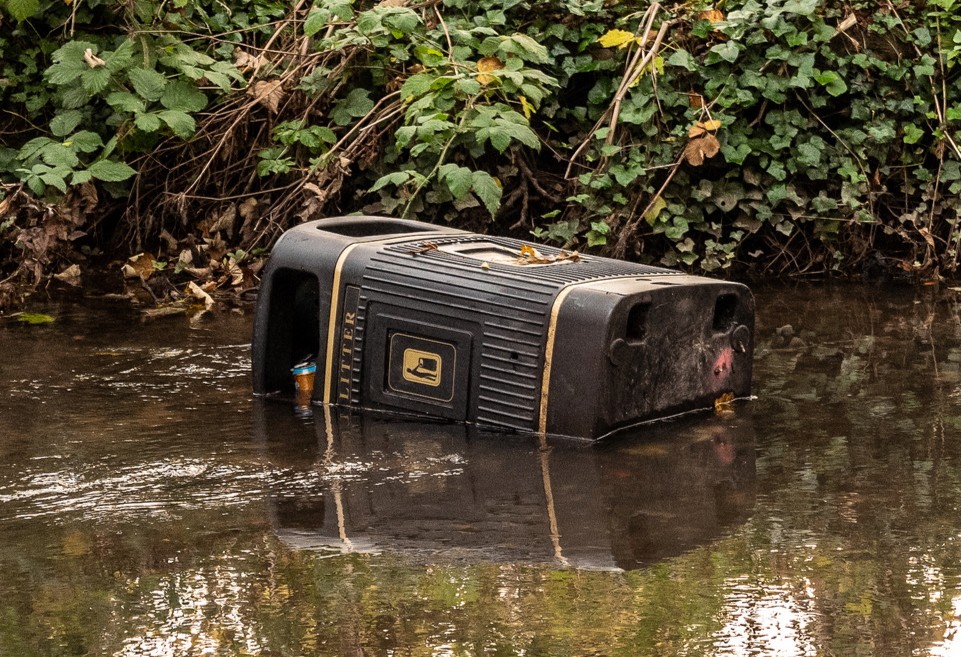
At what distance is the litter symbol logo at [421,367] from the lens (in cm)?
581

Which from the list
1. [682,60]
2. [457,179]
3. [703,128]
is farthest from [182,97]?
[703,128]

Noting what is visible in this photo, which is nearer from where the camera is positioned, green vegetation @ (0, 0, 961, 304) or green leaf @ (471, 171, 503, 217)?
green leaf @ (471, 171, 503, 217)

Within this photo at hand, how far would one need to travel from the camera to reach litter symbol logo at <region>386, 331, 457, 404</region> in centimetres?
581

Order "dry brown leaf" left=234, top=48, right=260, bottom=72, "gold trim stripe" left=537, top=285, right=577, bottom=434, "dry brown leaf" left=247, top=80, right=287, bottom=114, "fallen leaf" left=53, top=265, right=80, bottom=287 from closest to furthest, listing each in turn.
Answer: "gold trim stripe" left=537, top=285, right=577, bottom=434 < "fallen leaf" left=53, top=265, right=80, bottom=287 < "dry brown leaf" left=247, top=80, right=287, bottom=114 < "dry brown leaf" left=234, top=48, right=260, bottom=72

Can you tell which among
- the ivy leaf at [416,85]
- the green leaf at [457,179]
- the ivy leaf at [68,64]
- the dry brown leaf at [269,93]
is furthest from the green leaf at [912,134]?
the ivy leaf at [68,64]

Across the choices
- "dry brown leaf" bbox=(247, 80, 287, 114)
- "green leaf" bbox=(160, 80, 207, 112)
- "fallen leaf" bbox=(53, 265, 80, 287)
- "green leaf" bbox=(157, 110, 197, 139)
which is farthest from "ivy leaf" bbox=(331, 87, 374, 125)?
"fallen leaf" bbox=(53, 265, 80, 287)

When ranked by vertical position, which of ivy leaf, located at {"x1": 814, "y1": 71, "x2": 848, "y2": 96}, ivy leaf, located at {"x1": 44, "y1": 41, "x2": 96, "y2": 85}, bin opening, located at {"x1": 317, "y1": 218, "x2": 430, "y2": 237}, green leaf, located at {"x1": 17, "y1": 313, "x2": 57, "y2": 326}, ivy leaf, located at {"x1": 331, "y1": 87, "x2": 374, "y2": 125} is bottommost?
green leaf, located at {"x1": 17, "y1": 313, "x2": 57, "y2": 326}

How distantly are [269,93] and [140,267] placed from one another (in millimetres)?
1328

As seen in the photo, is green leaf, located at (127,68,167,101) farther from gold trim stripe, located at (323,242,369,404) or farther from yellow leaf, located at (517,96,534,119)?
gold trim stripe, located at (323,242,369,404)

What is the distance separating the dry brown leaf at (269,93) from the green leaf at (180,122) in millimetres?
631

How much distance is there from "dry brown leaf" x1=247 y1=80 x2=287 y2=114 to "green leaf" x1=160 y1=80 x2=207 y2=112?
0.40 m

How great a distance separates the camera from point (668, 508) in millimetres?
4879

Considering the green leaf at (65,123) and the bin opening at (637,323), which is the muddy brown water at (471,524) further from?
the green leaf at (65,123)

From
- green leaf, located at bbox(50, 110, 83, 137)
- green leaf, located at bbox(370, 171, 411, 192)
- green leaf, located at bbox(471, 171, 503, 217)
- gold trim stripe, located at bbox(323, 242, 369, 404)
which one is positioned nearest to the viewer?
gold trim stripe, located at bbox(323, 242, 369, 404)
